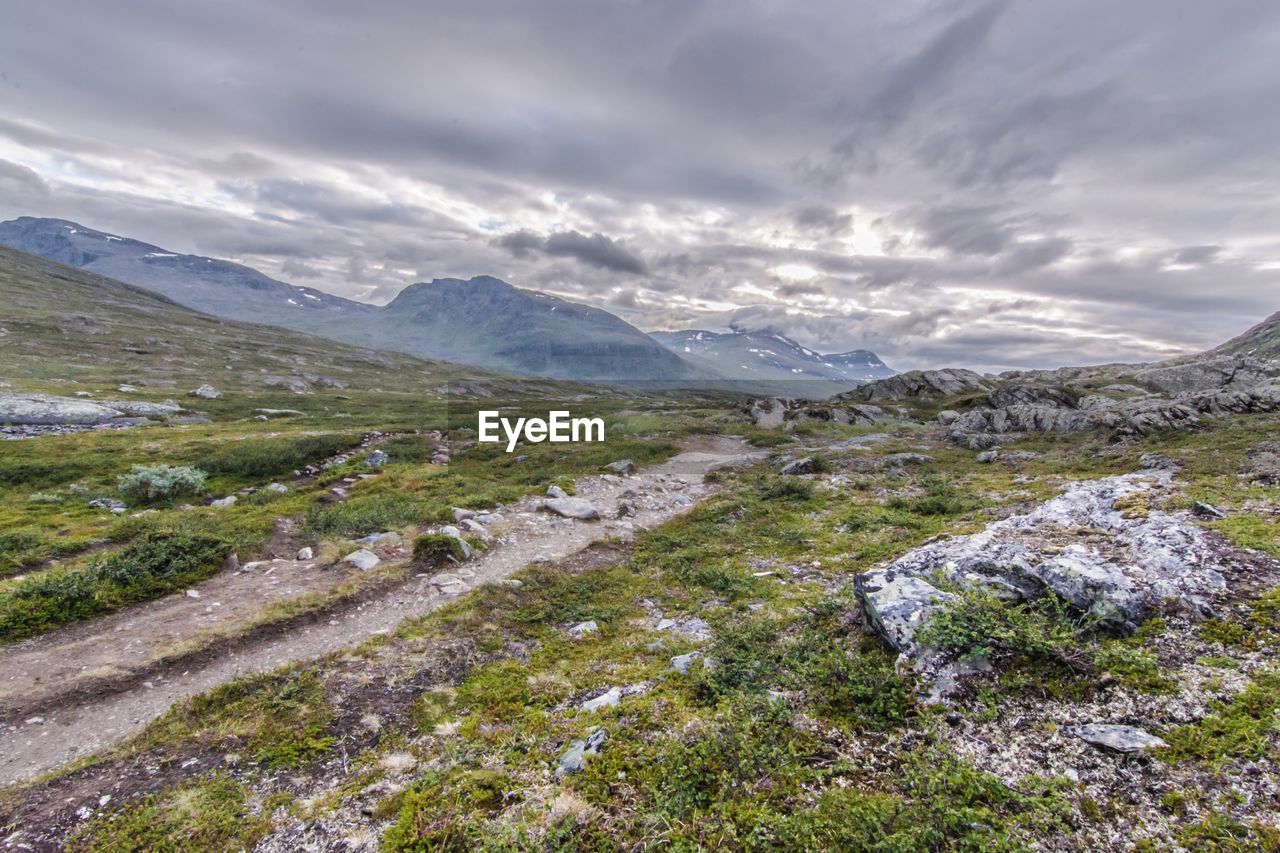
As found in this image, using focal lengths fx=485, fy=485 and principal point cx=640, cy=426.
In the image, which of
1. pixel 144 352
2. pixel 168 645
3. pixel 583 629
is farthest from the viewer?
pixel 144 352

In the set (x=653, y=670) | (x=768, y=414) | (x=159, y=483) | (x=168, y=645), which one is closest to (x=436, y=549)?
(x=168, y=645)

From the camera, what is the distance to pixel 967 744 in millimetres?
5758

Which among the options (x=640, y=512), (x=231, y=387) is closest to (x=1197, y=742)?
(x=640, y=512)

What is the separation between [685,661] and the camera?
8.85 meters

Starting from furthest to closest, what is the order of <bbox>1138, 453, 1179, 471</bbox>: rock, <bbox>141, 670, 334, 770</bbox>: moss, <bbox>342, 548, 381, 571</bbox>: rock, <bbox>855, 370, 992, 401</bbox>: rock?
<bbox>855, 370, 992, 401</bbox>: rock, <bbox>1138, 453, 1179, 471</bbox>: rock, <bbox>342, 548, 381, 571</bbox>: rock, <bbox>141, 670, 334, 770</bbox>: moss

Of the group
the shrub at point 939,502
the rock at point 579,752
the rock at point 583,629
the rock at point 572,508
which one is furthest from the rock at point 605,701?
the shrub at point 939,502

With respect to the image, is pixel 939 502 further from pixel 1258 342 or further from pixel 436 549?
pixel 1258 342

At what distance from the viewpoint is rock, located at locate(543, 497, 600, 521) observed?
20.6 metres

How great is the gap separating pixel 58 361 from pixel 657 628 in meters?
132

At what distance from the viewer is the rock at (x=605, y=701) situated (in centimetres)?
780

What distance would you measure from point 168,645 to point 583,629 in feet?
27.8

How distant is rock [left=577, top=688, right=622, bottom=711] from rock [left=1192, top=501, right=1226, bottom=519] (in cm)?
1298

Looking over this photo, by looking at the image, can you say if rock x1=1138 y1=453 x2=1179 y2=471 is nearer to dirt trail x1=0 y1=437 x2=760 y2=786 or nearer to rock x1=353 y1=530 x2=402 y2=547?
dirt trail x1=0 y1=437 x2=760 y2=786

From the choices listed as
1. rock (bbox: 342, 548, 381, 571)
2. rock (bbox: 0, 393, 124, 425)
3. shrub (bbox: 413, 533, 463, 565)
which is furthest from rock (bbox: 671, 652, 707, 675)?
rock (bbox: 0, 393, 124, 425)
